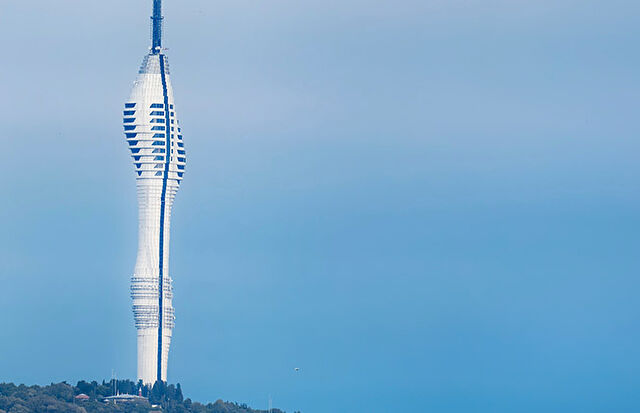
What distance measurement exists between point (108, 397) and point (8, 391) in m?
16.5

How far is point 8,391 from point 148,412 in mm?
22195

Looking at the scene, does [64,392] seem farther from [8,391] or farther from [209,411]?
[209,411]

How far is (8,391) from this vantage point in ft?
630

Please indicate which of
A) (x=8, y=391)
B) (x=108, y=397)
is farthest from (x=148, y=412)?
(x=8, y=391)

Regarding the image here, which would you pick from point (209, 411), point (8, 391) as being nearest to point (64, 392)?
point (8, 391)

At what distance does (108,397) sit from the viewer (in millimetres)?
199750

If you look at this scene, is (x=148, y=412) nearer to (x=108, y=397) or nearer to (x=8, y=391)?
(x=108, y=397)

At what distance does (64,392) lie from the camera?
192250 millimetres

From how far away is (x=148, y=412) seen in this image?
19500cm

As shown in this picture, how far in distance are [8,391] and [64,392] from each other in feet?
28.9

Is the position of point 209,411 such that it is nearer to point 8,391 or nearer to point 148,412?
point 148,412

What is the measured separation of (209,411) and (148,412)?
10.3 m

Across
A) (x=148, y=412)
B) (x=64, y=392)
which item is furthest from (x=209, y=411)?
(x=64, y=392)

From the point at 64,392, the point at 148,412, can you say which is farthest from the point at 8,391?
the point at 148,412
